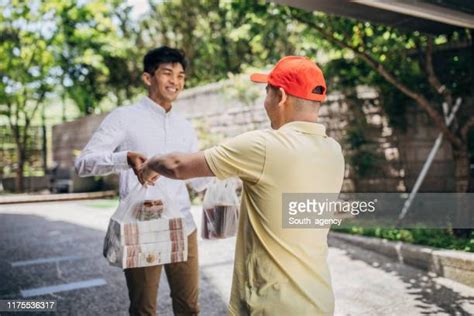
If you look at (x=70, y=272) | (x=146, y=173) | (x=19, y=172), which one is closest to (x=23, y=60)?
(x=19, y=172)

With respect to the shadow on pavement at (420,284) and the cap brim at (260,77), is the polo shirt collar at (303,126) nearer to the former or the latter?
the cap brim at (260,77)

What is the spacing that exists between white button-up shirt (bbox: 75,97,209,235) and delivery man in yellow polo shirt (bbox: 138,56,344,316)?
921 millimetres

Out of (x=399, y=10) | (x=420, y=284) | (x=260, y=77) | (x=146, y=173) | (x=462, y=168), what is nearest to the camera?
(x=260, y=77)

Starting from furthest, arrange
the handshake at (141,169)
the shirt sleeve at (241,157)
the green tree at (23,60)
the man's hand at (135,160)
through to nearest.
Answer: the green tree at (23,60) < the man's hand at (135,160) < the handshake at (141,169) < the shirt sleeve at (241,157)

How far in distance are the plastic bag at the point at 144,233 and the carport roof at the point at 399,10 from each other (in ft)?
7.92

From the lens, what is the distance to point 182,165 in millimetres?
1783

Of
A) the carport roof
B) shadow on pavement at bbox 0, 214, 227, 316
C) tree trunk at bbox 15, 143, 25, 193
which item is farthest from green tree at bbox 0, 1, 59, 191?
the carport roof

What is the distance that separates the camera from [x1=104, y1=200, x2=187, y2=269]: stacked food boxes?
7.80ft

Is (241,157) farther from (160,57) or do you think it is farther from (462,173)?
(462,173)

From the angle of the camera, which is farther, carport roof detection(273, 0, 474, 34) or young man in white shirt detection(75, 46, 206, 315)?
carport roof detection(273, 0, 474, 34)

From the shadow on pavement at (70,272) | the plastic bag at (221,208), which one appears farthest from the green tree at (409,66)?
the plastic bag at (221,208)

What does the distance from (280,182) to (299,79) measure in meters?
0.41

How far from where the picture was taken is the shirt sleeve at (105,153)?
8.24ft

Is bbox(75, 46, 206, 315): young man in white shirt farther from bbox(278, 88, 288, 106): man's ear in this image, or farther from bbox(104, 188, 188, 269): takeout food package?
bbox(278, 88, 288, 106): man's ear
